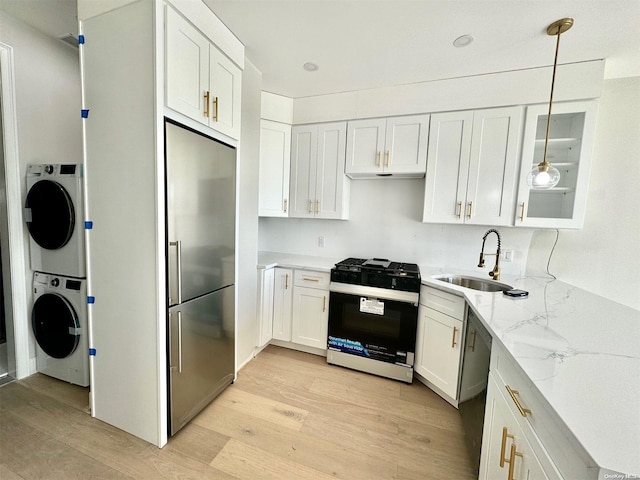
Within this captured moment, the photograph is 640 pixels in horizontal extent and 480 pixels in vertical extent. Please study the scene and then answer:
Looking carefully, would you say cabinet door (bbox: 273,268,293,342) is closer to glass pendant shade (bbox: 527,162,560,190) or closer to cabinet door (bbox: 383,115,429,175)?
cabinet door (bbox: 383,115,429,175)

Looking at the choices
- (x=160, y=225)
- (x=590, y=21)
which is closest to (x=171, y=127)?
(x=160, y=225)

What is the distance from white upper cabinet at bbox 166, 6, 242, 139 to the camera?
1.38m

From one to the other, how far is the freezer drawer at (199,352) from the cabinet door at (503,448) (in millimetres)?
1707

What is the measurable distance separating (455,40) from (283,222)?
2348 millimetres

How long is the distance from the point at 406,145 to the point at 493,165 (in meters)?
0.76

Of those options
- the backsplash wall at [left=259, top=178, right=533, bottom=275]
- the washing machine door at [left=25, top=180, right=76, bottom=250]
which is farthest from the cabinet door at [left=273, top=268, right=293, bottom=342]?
the washing machine door at [left=25, top=180, right=76, bottom=250]

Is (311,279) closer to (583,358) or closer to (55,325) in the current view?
(583,358)

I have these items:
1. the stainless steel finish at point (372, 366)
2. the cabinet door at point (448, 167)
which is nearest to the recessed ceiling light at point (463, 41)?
the cabinet door at point (448, 167)

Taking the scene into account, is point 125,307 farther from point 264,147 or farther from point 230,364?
point 264,147

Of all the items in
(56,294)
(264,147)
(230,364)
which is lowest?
(230,364)

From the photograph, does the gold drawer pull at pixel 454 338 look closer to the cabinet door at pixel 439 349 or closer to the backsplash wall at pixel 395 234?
the cabinet door at pixel 439 349

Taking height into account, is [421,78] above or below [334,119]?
above

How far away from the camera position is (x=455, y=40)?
175cm

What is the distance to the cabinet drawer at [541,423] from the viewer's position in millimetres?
594
